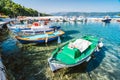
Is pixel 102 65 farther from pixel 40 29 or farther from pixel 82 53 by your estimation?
pixel 40 29

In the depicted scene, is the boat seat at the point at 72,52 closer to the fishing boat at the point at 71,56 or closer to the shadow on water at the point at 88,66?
the fishing boat at the point at 71,56

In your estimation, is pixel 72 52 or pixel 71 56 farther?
pixel 72 52

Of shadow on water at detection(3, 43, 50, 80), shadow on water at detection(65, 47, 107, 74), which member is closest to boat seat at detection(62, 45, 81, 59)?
shadow on water at detection(65, 47, 107, 74)

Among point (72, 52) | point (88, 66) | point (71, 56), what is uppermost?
point (72, 52)

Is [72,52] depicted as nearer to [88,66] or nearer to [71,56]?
[71,56]

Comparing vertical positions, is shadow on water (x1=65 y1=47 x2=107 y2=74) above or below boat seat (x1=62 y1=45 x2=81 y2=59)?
below

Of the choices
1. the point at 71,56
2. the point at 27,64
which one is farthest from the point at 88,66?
the point at 27,64

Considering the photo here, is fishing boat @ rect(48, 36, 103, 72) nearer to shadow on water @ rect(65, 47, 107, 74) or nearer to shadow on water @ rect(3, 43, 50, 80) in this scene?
shadow on water @ rect(65, 47, 107, 74)

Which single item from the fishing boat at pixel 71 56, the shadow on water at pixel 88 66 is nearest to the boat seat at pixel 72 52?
the fishing boat at pixel 71 56

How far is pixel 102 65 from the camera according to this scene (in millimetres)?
17797

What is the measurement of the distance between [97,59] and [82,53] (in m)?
3.73

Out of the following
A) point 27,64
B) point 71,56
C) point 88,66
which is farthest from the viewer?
point 27,64

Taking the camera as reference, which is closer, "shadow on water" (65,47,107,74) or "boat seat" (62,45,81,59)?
"shadow on water" (65,47,107,74)

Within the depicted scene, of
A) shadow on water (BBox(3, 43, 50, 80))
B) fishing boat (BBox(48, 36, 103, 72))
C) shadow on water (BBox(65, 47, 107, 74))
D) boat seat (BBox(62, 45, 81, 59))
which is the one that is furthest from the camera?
boat seat (BBox(62, 45, 81, 59))
